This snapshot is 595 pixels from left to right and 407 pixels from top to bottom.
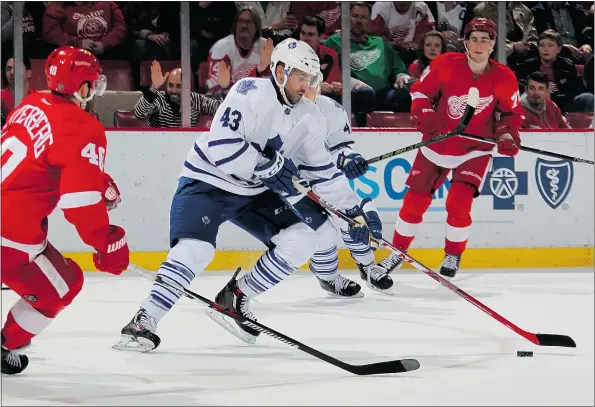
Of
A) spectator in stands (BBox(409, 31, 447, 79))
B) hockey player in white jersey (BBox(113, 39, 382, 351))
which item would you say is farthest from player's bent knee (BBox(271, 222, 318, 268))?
spectator in stands (BBox(409, 31, 447, 79))

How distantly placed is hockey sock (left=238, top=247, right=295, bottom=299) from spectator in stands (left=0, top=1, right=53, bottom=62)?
2.76 m

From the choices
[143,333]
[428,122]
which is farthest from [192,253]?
[428,122]

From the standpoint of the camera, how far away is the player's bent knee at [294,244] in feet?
12.7

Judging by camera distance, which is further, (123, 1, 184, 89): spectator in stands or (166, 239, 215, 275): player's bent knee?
(123, 1, 184, 89): spectator in stands

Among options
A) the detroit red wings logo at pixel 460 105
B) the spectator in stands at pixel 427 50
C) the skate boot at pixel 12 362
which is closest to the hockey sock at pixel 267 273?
the skate boot at pixel 12 362

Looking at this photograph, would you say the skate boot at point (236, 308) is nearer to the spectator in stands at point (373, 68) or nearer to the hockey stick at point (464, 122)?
the hockey stick at point (464, 122)

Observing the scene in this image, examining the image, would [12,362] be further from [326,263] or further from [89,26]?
[89,26]

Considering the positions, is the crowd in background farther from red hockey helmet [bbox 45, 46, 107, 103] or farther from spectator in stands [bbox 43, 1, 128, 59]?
red hockey helmet [bbox 45, 46, 107, 103]

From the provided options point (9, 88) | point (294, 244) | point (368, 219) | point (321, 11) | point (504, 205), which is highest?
point (321, 11)

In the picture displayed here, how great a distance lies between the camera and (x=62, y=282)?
312 cm

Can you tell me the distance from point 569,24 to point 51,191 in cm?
471

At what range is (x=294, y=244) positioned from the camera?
3865mm

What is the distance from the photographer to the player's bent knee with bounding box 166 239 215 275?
3676 millimetres

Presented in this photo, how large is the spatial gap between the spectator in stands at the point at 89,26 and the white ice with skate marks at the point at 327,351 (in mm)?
1547
